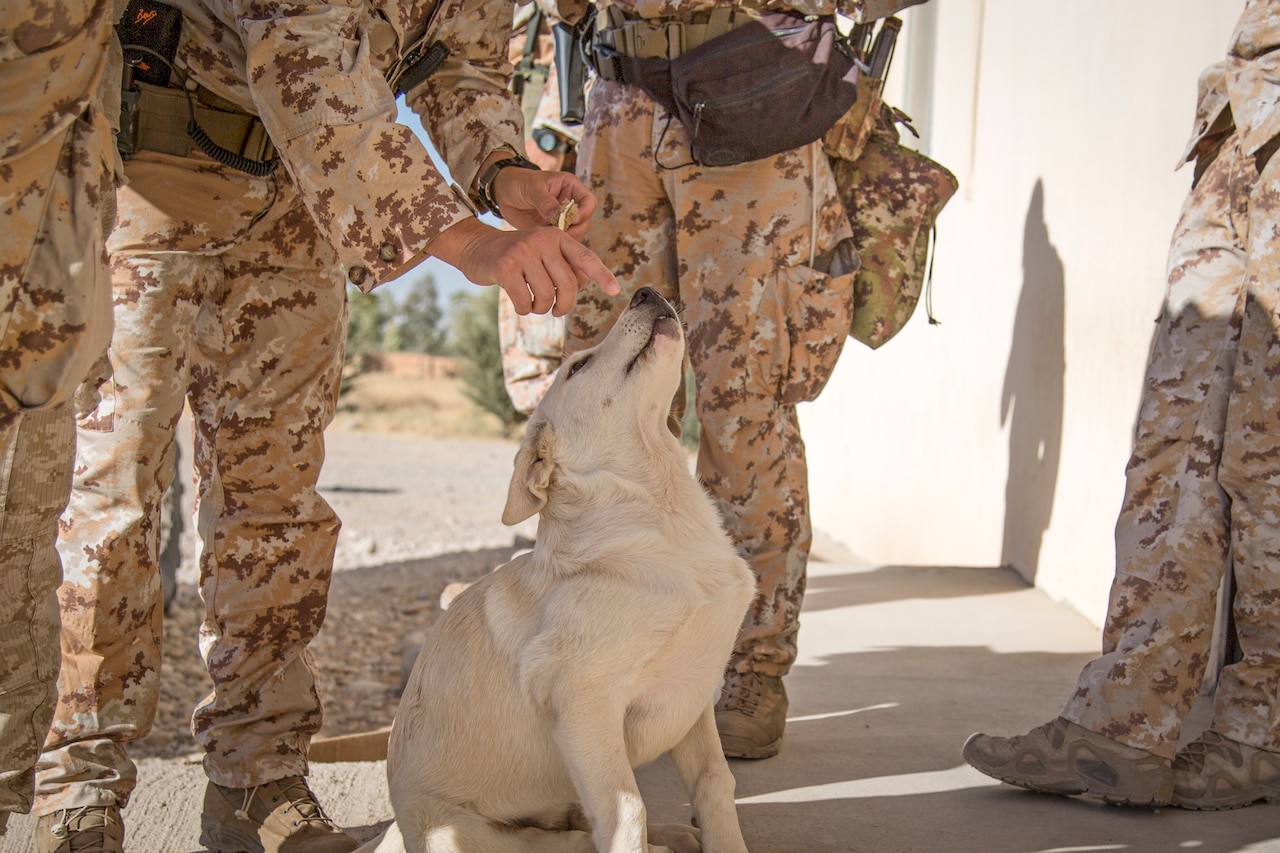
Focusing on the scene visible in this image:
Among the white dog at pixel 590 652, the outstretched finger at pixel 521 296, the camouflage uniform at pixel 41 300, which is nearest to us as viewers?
the camouflage uniform at pixel 41 300

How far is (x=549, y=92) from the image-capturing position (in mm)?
5852

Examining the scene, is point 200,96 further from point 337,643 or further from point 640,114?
point 337,643

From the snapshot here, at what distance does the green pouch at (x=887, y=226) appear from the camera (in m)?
3.78

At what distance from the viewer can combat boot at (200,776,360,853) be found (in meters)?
2.83

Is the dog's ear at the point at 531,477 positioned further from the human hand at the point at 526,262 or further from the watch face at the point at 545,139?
the watch face at the point at 545,139

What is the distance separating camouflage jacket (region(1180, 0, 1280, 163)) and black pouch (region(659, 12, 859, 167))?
3.45 ft

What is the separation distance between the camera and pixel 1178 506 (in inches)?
119

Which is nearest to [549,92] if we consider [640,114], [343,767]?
[640,114]

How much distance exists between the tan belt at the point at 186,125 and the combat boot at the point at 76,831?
1.60 meters

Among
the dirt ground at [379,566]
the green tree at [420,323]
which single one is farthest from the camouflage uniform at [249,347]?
the green tree at [420,323]

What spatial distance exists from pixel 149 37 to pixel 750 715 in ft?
8.15

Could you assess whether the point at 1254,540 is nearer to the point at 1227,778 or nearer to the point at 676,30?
the point at 1227,778

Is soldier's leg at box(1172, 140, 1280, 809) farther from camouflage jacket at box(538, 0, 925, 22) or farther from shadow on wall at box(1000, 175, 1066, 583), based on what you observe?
shadow on wall at box(1000, 175, 1066, 583)

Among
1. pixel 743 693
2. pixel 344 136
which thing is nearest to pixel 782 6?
pixel 344 136
